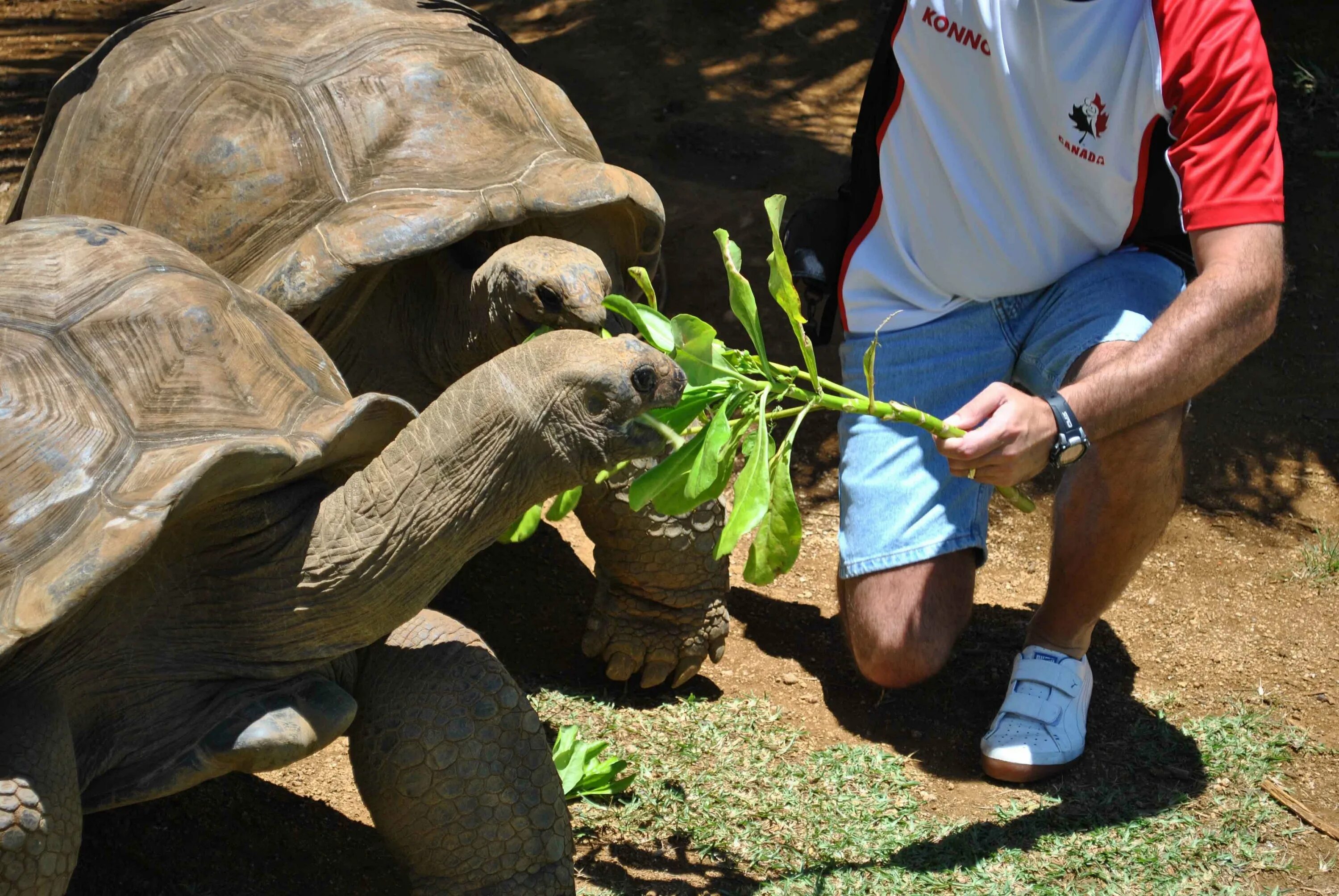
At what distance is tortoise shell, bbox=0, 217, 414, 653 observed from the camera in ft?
5.83

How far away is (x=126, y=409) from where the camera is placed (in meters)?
1.91

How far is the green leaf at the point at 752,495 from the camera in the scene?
1842 mm

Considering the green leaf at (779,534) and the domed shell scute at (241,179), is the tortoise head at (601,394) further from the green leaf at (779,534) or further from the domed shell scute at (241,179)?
the domed shell scute at (241,179)

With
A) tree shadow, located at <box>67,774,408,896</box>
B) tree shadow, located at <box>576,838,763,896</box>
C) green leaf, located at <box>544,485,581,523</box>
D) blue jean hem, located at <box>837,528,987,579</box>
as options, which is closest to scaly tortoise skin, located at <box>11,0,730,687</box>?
blue jean hem, located at <box>837,528,987,579</box>

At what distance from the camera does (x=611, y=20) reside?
658cm

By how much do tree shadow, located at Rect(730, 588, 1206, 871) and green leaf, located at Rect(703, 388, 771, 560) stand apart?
949 mm

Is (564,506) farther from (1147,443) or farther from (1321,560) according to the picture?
(1321,560)

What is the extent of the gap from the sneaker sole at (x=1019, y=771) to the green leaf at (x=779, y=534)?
3.41 ft

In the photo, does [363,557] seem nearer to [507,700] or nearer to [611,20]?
[507,700]

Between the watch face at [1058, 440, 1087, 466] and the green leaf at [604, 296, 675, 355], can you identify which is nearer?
the green leaf at [604, 296, 675, 355]

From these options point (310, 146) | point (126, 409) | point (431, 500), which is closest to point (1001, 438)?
point (431, 500)

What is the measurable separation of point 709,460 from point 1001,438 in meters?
0.66

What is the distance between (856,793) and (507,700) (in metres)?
0.89

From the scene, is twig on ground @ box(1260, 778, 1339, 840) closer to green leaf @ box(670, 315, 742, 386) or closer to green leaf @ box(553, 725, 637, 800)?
green leaf @ box(553, 725, 637, 800)
